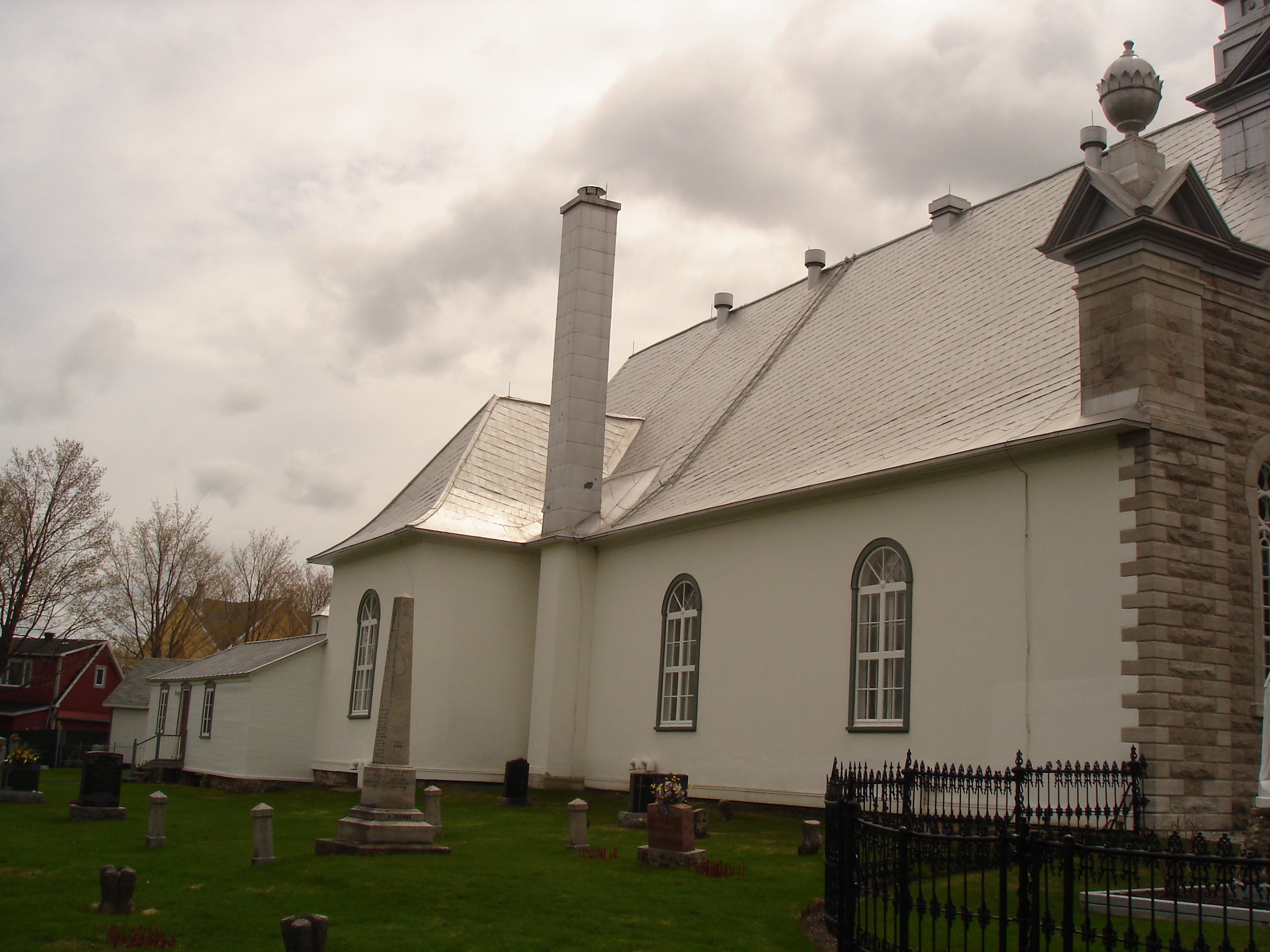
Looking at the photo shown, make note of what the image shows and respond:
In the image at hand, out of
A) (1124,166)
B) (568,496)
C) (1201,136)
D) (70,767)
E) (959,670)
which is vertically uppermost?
(1201,136)

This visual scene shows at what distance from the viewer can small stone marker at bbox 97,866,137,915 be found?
1062 cm

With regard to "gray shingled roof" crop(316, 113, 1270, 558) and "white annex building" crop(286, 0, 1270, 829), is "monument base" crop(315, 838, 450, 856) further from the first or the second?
"gray shingled roof" crop(316, 113, 1270, 558)

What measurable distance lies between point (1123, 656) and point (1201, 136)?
921 centimetres

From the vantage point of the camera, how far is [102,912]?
1061 centimetres

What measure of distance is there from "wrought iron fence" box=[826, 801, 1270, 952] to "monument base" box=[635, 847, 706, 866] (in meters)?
2.55

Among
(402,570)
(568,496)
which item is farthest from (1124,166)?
(402,570)

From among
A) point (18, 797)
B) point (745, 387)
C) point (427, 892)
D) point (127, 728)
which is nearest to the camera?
Result: point (427, 892)

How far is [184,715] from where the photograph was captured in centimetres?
3294

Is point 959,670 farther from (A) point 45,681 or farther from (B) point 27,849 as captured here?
(A) point 45,681

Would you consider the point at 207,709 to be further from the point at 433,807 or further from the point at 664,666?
the point at 433,807

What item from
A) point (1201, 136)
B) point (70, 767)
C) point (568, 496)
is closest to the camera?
point (1201, 136)

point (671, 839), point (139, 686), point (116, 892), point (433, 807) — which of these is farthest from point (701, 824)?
point (139, 686)

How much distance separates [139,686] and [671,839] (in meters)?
40.1

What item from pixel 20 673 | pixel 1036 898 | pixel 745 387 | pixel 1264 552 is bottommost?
pixel 1036 898
